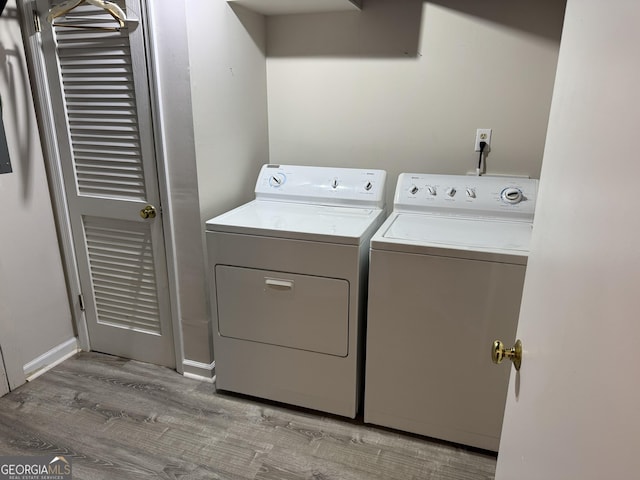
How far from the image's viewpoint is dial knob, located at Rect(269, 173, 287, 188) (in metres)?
2.37

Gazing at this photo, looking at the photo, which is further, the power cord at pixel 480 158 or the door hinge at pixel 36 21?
the power cord at pixel 480 158

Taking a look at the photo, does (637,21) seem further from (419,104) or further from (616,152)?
(419,104)

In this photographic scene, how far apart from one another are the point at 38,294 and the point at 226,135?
1264mm

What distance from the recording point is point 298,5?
7.20 feet

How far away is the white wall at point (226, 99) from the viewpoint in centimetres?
201

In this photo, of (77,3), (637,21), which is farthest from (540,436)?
(77,3)

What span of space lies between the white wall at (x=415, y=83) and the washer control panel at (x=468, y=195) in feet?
0.70

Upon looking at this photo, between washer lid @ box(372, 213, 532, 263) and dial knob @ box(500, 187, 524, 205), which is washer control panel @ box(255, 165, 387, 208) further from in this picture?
dial knob @ box(500, 187, 524, 205)

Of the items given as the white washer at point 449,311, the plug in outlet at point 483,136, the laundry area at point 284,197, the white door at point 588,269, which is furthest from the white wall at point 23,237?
the white door at point 588,269

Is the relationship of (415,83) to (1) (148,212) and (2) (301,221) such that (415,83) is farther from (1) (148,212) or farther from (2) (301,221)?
(1) (148,212)

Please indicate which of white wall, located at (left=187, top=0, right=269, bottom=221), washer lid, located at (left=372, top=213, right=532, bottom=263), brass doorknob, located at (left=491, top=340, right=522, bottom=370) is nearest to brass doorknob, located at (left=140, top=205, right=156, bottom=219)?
white wall, located at (left=187, top=0, right=269, bottom=221)

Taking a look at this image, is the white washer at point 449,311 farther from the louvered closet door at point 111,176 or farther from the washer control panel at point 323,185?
the louvered closet door at point 111,176

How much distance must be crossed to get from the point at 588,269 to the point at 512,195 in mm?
1476

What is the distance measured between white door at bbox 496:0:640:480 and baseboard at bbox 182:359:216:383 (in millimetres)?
1736
